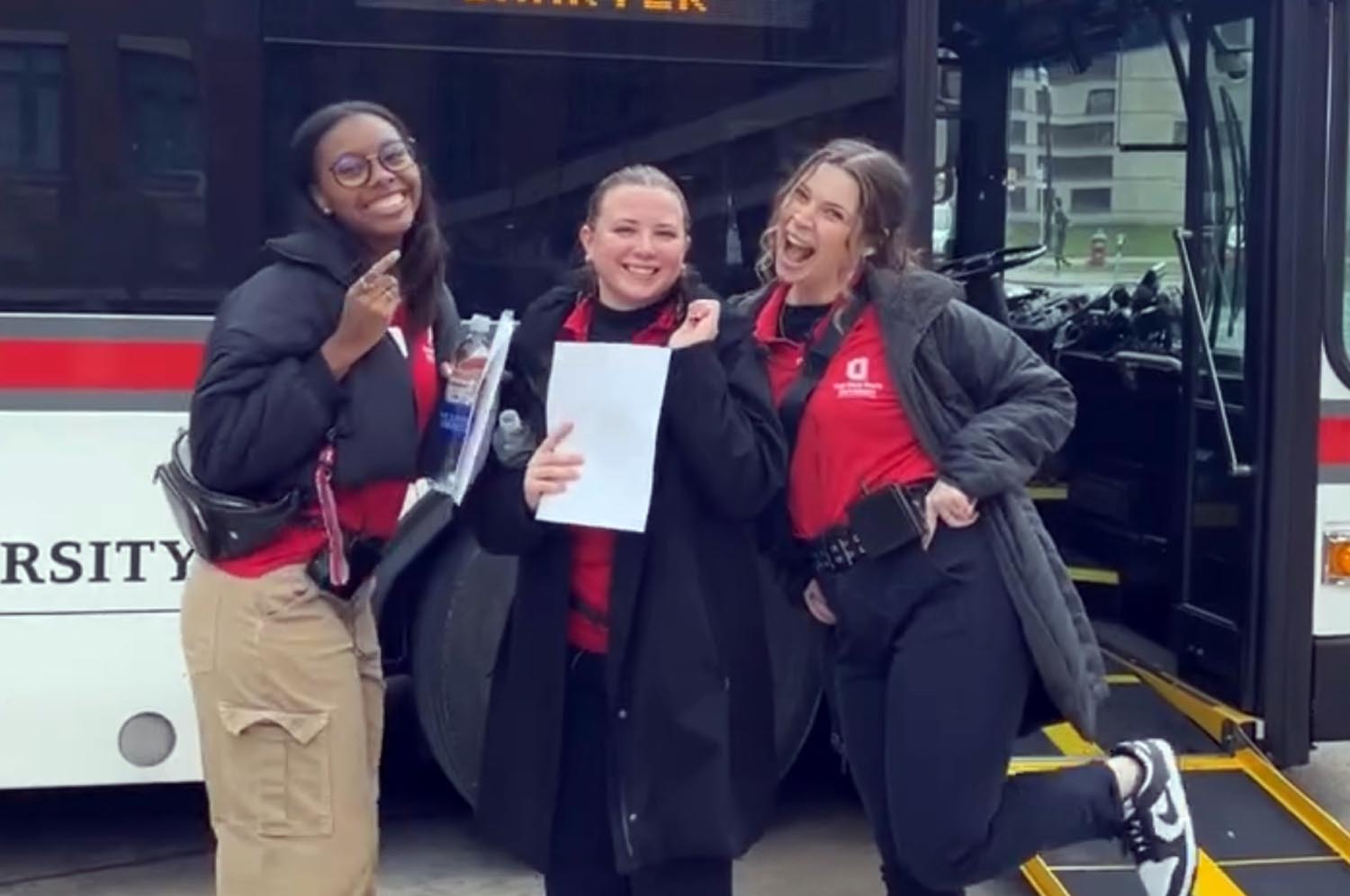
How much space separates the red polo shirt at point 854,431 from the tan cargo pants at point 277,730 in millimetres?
867

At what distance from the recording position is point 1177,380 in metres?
5.93

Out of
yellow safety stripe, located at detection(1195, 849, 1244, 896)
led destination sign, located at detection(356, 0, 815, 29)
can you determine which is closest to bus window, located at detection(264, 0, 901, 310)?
led destination sign, located at detection(356, 0, 815, 29)

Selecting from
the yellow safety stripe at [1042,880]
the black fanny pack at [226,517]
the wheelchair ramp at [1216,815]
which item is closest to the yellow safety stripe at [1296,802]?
the wheelchair ramp at [1216,815]

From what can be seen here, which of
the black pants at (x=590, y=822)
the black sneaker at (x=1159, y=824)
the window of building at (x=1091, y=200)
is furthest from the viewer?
the window of building at (x=1091, y=200)

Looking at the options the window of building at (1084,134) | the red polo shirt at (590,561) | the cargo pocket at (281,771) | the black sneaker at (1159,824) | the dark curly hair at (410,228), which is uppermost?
the window of building at (1084,134)

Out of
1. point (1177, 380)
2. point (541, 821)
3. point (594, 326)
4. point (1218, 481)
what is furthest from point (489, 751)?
point (1177, 380)

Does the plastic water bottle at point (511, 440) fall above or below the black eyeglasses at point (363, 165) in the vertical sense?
below

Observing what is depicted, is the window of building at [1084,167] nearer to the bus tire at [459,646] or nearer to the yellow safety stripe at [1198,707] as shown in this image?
the yellow safety stripe at [1198,707]

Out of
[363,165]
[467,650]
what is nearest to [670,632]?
[363,165]

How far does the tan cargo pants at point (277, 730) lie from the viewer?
117 inches

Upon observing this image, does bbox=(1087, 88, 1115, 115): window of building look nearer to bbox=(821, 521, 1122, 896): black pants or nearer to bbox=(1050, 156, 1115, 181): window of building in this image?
bbox=(1050, 156, 1115, 181): window of building

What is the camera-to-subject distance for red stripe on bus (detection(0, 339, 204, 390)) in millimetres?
4348

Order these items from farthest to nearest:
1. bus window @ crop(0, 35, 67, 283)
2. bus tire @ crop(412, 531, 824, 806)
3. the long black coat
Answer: bus tire @ crop(412, 531, 824, 806) → bus window @ crop(0, 35, 67, 283) → the long black coat

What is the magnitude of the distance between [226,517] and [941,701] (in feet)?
4.10
